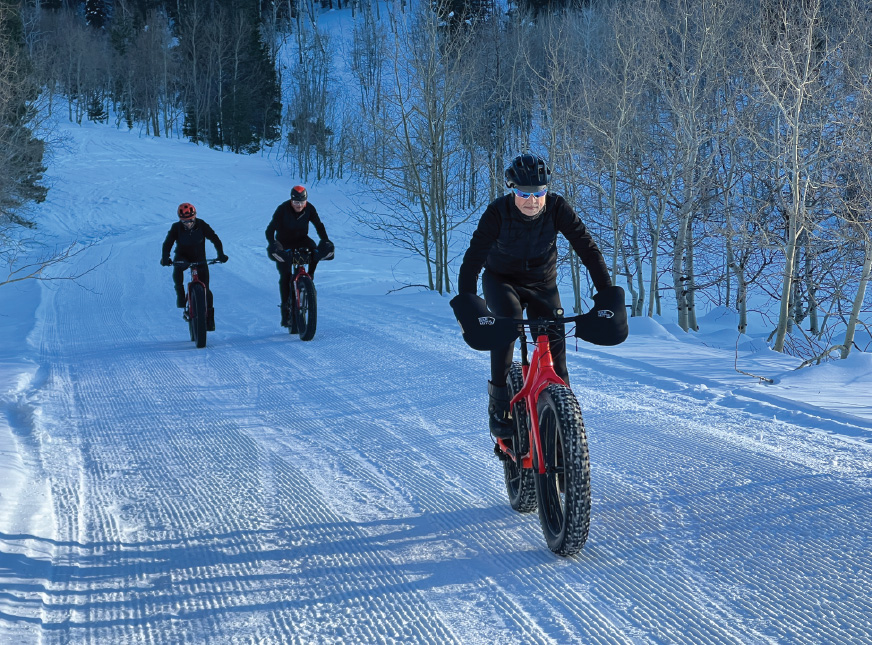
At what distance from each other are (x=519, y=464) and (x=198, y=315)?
6.74 meters

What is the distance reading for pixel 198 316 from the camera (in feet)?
32.4

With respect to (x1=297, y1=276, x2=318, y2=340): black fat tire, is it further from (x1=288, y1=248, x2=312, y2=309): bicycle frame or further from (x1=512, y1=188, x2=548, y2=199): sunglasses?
(x1=512, y1=188, x2=548, y2=199): sunglasses

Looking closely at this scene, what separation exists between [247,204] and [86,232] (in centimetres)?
987

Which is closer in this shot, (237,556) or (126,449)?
(237,556)

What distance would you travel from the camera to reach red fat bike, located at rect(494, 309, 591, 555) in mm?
3520

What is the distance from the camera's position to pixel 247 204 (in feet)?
145

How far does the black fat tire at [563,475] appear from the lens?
3.50 meters

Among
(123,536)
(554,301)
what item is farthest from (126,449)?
(554,301)

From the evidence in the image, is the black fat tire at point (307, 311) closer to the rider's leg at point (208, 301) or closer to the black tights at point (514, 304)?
the rider's leg at point (208, 301)

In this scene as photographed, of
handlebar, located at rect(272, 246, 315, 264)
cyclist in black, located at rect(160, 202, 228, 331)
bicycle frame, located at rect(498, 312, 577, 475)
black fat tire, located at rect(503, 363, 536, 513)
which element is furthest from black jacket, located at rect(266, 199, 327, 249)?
bicycle frame, located at rect(498, 312, 577, 475)

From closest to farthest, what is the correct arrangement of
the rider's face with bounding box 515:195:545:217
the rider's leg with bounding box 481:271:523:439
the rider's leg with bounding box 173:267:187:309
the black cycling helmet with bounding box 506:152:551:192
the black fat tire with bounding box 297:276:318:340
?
the black cycling helmet with bounding box 506:152:551:192 < the rider's face with bounding box 515:195:545:217 < the rider's leg with bounding box 481:271:523:439 < the black fat tire with bounding box 297:276:318:340 < the rider's leg with bounding box 173:267:187:309

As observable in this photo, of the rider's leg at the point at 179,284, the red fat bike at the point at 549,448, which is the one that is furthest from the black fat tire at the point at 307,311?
the red fat bike at the point at 549,448

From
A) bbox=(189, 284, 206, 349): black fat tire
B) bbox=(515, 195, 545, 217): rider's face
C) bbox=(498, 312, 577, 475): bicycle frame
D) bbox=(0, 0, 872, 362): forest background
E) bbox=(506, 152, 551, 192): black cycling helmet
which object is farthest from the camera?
bbox=(0, 0, 872, 362): forest background

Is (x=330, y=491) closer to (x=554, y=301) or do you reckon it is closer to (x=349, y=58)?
(x=554, y=301)
